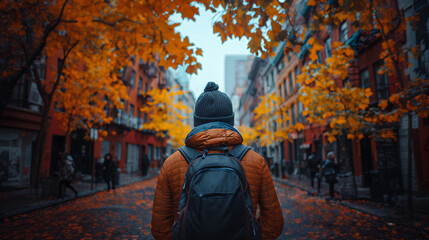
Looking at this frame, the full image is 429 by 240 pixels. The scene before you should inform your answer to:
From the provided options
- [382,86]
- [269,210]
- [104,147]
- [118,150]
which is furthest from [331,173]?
[118,150]

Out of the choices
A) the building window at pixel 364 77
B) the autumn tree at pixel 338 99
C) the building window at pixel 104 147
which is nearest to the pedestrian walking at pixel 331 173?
the autumn tree at pixel 338 99

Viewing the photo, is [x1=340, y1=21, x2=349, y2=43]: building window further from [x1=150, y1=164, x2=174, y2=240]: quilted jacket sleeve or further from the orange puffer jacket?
[x1=150, y1=164, x2=174, y2=240]: quilted jacket sleeve

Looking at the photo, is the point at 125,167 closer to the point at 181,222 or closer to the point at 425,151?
the point at 425,151

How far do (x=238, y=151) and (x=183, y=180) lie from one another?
440 millimetres

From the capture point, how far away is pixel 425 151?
9.93 meters

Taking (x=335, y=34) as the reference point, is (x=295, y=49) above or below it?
below

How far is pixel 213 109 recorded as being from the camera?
2.06 m

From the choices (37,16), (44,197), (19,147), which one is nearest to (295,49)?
(37,16)

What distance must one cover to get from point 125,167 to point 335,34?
22.3 m

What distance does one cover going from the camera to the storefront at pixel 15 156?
12.5 meters

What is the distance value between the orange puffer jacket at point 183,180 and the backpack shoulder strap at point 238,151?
3cm

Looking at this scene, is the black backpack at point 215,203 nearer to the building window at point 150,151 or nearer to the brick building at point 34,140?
the brick building at point 34,140

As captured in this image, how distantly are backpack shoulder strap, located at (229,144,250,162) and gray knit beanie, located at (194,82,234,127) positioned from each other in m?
0.22

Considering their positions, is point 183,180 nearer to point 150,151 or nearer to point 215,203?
point 215,203
